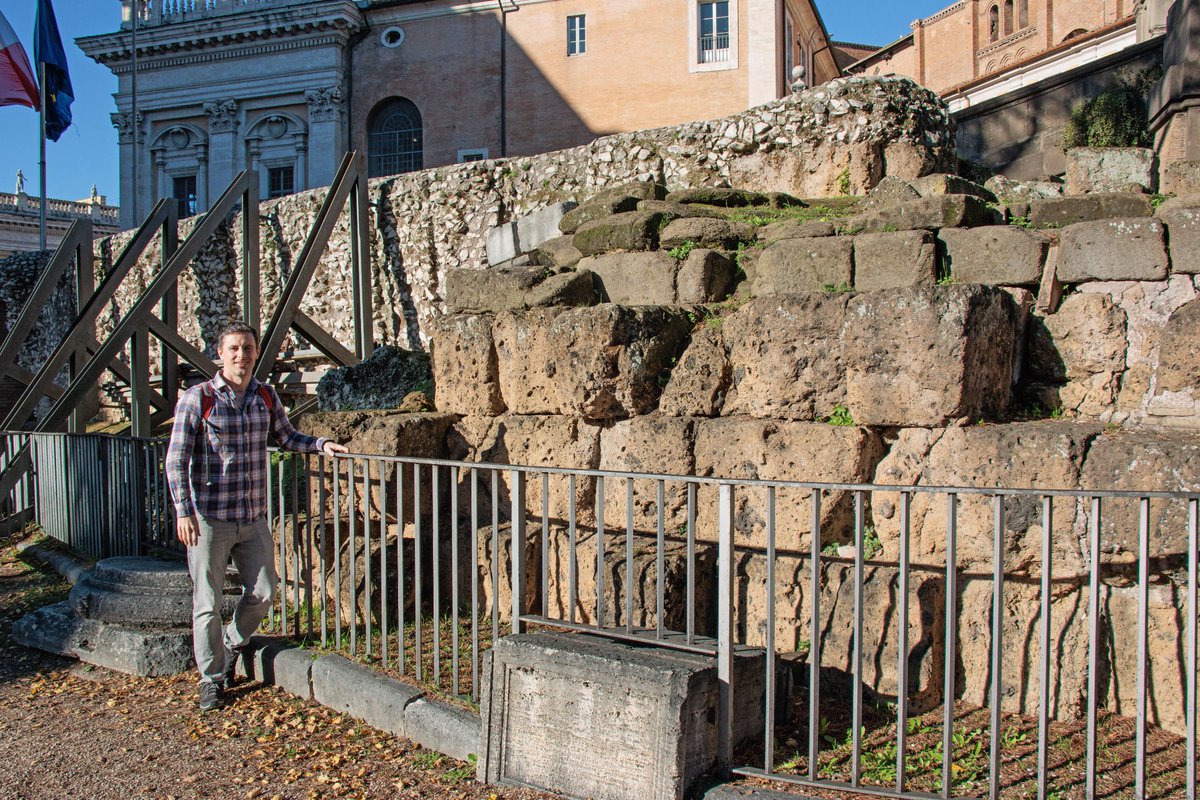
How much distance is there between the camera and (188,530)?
457 centimetres

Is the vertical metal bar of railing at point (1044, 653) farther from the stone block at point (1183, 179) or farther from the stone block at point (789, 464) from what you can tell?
the stone block at point (1183, 179)

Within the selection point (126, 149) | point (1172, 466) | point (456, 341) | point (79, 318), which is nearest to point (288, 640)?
point (456, 341)

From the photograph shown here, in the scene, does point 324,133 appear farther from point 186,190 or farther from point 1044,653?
point 1044,653

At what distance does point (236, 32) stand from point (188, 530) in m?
24.3

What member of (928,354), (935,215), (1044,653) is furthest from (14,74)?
(1044,653)

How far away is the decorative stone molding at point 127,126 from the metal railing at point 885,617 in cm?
2565

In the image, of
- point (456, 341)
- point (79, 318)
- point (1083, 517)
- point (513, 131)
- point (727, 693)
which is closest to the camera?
point (727, 693)

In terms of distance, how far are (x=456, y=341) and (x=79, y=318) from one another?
22.9 ft

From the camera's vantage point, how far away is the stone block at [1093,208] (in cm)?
561

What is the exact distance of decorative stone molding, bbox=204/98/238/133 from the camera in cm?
2633

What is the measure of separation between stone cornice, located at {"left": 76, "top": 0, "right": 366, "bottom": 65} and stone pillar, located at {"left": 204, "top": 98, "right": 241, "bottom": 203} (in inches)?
61.2

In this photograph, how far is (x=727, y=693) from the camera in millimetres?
3521

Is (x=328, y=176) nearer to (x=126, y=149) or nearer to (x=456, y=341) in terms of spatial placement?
(x=126, y=149)

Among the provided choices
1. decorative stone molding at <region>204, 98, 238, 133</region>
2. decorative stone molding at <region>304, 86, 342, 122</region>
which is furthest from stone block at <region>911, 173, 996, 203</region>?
decorative stone molding at <region>204, 98, 238, 133</region>
